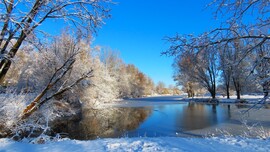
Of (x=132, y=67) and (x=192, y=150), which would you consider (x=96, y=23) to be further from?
(x=132, y=67)

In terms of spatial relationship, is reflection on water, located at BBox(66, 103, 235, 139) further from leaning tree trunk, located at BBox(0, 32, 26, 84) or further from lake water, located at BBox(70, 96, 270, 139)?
leaning tree trunk, located at BBox(0, 32, 26, 84)

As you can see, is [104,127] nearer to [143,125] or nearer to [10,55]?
[143,125]

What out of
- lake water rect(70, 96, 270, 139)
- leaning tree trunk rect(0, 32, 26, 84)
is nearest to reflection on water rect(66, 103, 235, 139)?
lake water rect(70, 96, 270, 139)

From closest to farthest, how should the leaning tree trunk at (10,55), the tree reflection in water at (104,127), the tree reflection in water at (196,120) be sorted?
1. the leaning tree trunk at (10,55)
2. the tree reflection in water at (104,127)
3. the tree reflection in water at (196,120)

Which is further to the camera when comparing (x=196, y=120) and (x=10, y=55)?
(x=196, y=120)

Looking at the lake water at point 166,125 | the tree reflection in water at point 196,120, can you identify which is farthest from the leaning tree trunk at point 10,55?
the tree reflection in water at point 196,120

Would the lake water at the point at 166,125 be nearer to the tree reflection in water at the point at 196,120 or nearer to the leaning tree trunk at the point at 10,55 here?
the tree reflection in water at the point at 196,120

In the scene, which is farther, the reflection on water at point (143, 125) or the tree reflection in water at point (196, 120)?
the tree reflection in water at point (196, 120)

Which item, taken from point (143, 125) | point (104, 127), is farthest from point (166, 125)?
point (104, 127)

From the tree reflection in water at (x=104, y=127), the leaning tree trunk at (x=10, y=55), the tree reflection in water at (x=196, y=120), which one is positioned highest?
the leaning tree trunk at (x=10, y=55)

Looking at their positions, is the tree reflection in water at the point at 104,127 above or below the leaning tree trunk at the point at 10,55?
below

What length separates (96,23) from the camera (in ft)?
14.5


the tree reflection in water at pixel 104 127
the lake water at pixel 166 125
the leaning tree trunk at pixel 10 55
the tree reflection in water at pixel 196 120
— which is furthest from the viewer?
the tree reflection in water at pixel 196 120

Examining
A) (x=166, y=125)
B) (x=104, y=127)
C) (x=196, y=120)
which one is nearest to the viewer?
(x=166, y=125)
